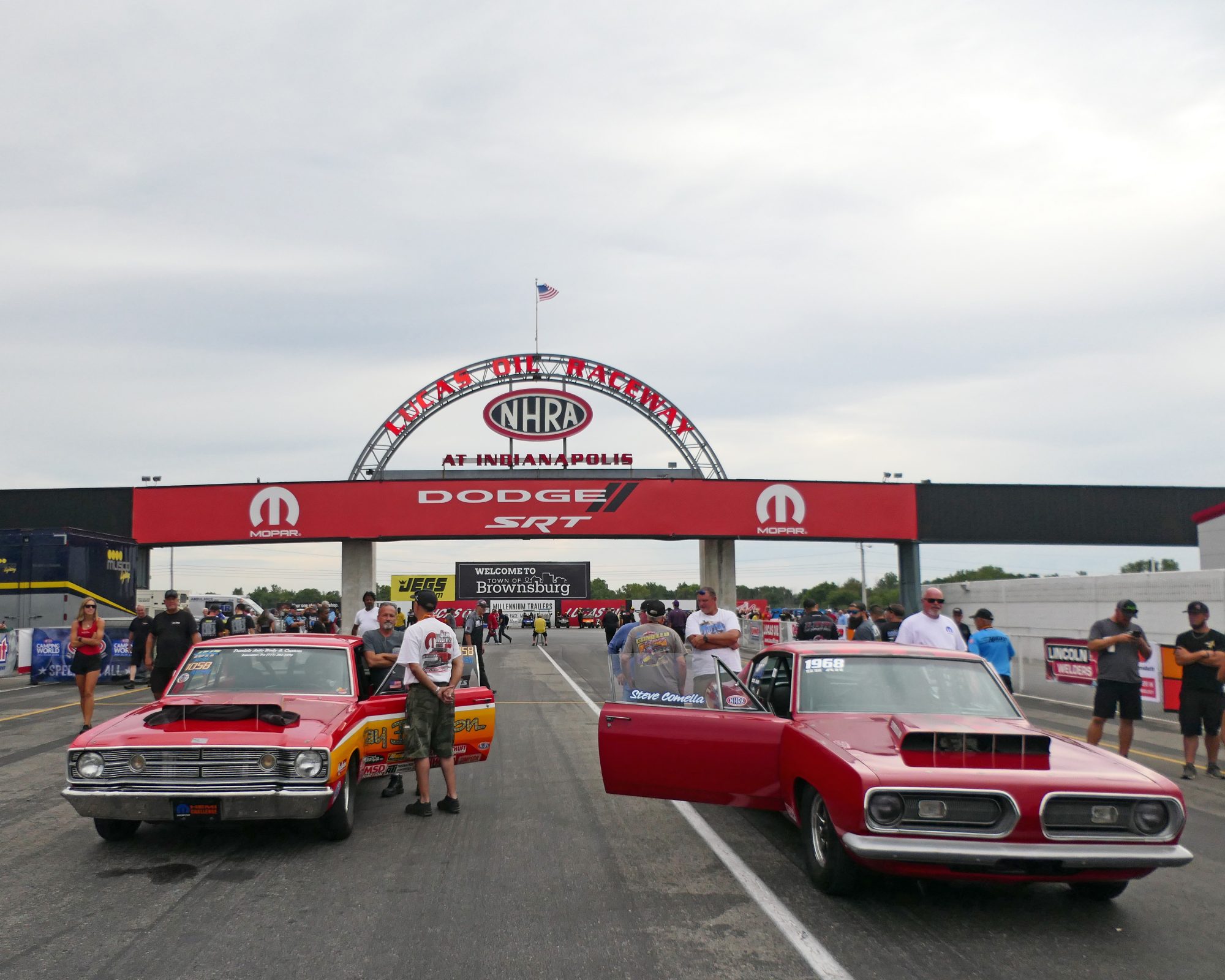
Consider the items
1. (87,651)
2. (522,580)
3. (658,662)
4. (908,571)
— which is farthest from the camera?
(522,580)

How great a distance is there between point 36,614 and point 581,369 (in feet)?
70.9

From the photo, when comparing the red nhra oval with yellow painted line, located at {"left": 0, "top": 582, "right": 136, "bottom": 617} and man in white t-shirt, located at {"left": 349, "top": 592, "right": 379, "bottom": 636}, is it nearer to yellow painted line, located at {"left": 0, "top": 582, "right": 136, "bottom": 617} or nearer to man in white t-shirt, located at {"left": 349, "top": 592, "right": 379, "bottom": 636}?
yellow painted line, located at {"left": 0, "top": 582, "right": 136, "bottom": 617}

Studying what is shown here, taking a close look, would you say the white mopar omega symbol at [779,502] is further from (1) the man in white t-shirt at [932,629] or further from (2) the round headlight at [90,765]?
(2) the round headlight at [90,765]

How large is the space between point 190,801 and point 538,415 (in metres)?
32.8

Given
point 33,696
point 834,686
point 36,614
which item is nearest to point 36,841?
point 834,686

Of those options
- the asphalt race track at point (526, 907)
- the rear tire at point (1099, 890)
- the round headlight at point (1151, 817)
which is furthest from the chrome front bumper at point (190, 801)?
the round headlight at point (1151, 817)

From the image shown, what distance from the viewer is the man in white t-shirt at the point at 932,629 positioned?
31.6ft

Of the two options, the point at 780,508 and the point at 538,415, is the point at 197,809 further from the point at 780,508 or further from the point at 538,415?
the point at 780,508

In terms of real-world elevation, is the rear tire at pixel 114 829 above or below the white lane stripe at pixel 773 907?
above

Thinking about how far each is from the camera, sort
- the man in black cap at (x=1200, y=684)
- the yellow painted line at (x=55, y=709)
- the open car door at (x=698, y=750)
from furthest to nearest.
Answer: the yellow painted line at (x=55, y=709) < the man in black cap at (x=1200, y=684) < the open car door at (x=698, y=750)

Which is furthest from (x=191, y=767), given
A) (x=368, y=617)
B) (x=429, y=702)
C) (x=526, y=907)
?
(x=368, y=617)

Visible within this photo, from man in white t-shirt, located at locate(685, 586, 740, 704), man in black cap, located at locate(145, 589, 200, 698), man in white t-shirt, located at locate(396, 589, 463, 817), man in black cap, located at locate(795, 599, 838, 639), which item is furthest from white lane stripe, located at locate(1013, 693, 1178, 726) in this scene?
man in black cap, located at locate(145, 589, 200, 698)

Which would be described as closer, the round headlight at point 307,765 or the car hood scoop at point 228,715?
the round headlight at point 307,765

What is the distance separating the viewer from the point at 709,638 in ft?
29.4
